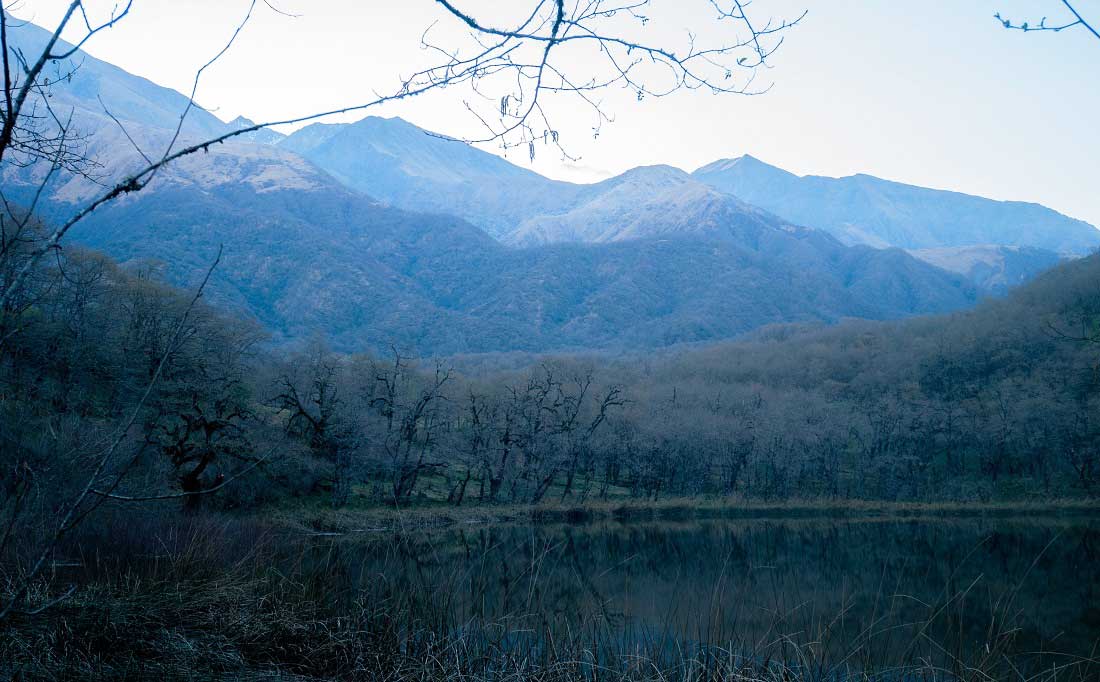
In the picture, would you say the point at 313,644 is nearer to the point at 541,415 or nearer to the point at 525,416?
the point at 525,416

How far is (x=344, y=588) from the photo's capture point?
8.59 metres

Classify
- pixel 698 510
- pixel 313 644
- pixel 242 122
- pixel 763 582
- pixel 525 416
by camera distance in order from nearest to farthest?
pixel 242 122 → pixel 313 644 → pixel 763 582 → pixel 525 416 → pixel 698 510

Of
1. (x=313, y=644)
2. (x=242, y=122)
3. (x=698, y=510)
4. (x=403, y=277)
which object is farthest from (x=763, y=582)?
(x=403, y=277)

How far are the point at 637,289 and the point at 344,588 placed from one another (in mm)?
176116

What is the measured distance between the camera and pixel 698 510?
47875 millimetres

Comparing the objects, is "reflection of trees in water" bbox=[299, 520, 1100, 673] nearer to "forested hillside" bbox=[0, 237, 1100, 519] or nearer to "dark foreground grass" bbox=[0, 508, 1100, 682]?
"dark foreground grass" bbox=[0, 508, 1100, 682]

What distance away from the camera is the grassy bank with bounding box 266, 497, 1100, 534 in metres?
37.0

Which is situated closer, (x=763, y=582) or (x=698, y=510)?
(x=763, y=582)

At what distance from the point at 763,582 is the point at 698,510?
33.1 meters

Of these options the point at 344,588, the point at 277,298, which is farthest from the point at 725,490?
the point at 277,298

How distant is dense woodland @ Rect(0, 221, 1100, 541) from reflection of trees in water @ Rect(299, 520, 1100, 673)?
15.0 ft

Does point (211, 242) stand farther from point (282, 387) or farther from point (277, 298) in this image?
point (282, 387)

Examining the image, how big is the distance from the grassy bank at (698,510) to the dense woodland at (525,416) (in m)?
2.71

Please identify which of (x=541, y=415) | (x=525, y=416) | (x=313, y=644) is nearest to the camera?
(x=313, y=644)
